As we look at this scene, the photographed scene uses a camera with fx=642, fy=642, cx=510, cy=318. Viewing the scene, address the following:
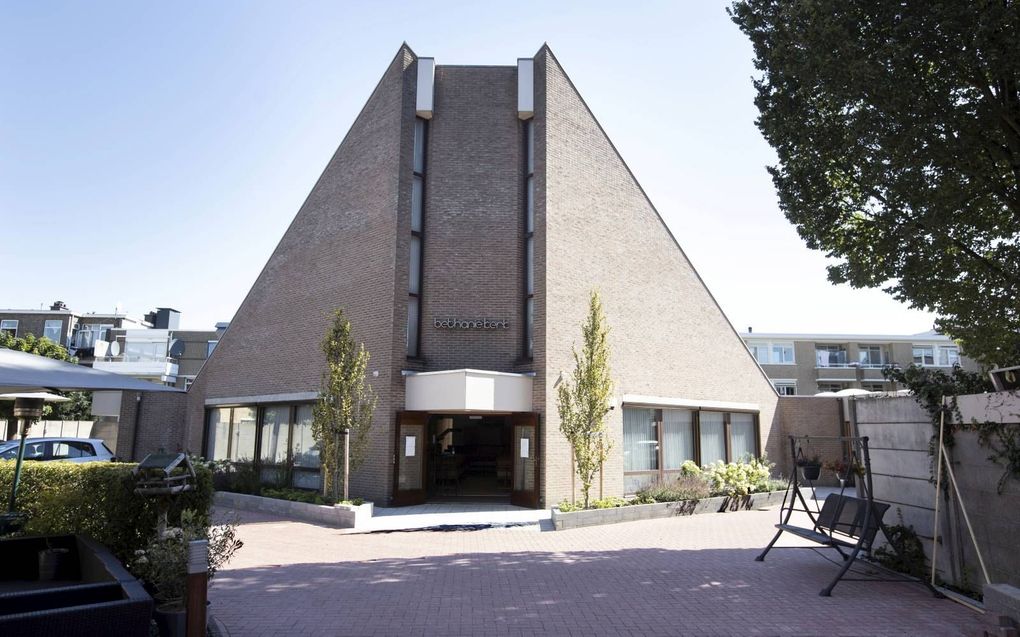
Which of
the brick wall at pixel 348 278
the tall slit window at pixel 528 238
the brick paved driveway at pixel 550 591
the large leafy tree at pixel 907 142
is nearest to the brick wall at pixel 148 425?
the brick wall at pixel 348 278

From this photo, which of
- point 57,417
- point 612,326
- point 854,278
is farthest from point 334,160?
point 57,417

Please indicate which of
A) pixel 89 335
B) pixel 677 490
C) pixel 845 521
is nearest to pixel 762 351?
pixel 677 490

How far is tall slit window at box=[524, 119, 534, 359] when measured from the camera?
17375mm

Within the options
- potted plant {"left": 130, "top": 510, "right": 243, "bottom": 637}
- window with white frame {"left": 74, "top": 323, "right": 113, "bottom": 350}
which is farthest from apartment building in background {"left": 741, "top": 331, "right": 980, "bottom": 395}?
window with white frame {"left": 74, "top": 323, "right": 113, "bottom": 350}

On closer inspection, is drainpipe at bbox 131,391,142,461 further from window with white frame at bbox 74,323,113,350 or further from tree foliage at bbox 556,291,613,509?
window with white frame at bbox 74,323,113,350

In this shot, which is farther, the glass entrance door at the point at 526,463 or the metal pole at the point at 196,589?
the glass entrance door at the point at 526,463

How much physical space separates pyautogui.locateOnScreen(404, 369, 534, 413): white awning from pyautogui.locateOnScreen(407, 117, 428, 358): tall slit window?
1.29m

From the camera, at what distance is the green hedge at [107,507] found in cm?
694

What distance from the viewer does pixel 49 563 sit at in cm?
631

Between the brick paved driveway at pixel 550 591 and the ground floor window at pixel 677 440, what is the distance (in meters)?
5.85

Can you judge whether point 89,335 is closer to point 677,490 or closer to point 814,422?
point 677,490

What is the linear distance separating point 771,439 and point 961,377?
1563cm

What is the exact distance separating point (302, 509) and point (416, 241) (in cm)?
755

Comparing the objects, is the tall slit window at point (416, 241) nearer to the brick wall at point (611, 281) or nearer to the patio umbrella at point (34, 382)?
the brick wall at point (611, 281)
